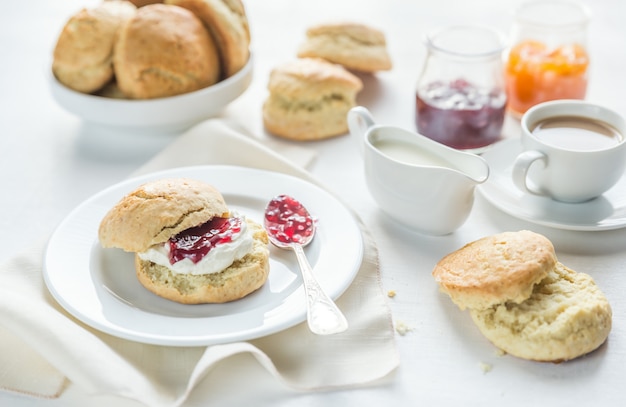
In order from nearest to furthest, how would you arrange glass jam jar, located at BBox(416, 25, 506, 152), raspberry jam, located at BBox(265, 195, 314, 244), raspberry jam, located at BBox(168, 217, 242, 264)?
raspberry jam, located at BBox(168, 217, 242, 264) → raspberry jam, located at BBox(265, 195, 314, 244) → glass jam jar, located at BBox(416, 25, 506, 152)

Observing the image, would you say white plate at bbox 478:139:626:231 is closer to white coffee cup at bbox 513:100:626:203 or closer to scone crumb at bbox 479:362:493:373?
white coffee cup at bbox 513:100:626:203

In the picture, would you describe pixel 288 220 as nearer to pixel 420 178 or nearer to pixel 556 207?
pixel 420 178

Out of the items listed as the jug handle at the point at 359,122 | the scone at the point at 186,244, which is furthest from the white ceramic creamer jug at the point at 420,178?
the scone at the point at 186,244

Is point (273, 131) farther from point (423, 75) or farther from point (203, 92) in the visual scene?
point (423, 75)

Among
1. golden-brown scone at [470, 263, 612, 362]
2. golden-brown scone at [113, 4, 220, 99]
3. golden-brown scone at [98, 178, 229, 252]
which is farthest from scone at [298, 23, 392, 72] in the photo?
golden-brown scone at [470, 263, 612, 362]

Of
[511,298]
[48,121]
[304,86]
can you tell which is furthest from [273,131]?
[511,298]

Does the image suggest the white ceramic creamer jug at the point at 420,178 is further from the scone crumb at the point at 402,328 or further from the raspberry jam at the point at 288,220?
the scone crumb at the point at 402,328

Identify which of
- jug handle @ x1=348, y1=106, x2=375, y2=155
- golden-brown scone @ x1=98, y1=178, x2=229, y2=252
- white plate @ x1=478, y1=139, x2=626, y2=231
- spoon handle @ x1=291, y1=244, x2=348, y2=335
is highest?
golden-brown scone @ x1=98, y1=178, x2=229, y2=252
